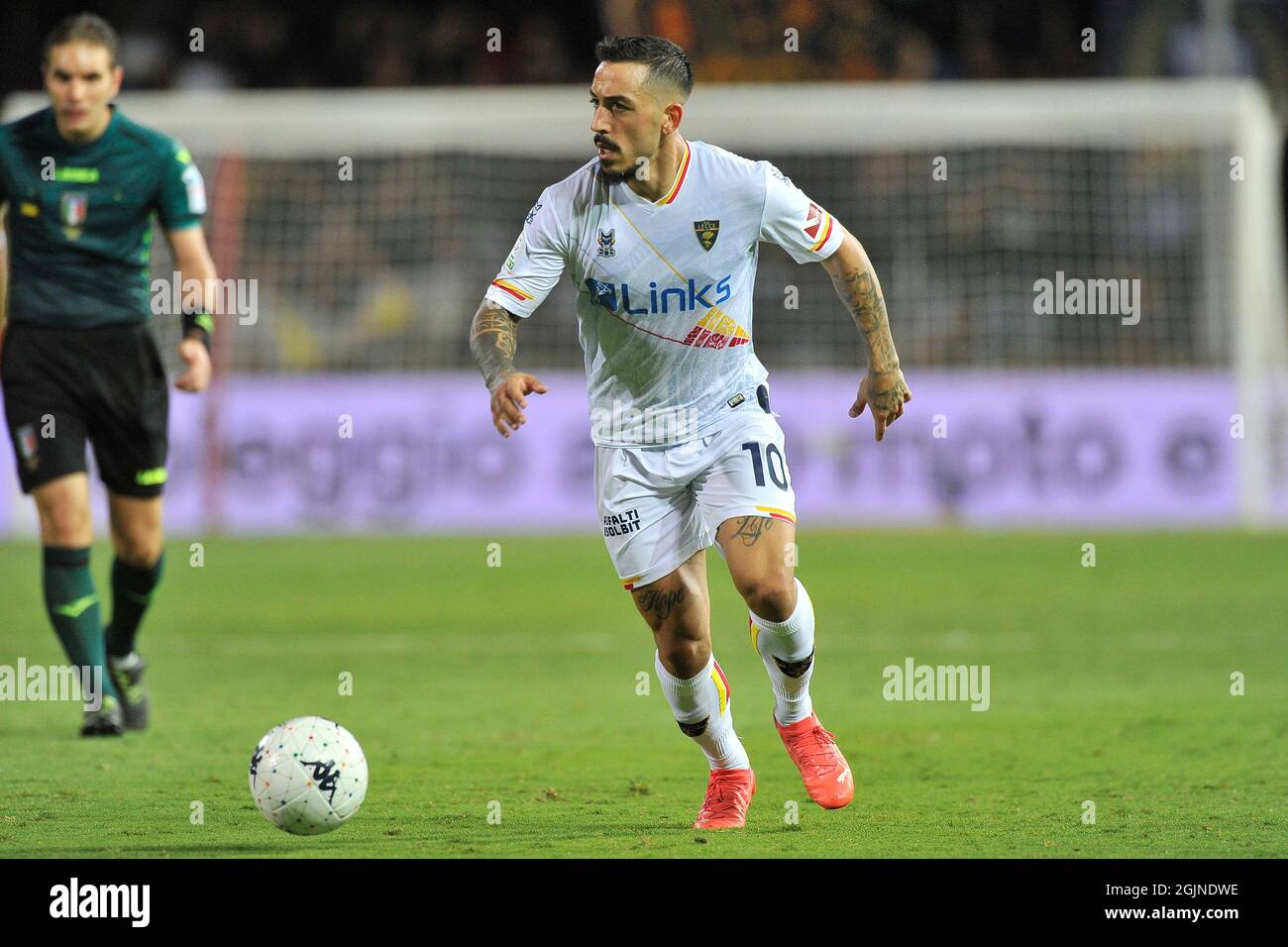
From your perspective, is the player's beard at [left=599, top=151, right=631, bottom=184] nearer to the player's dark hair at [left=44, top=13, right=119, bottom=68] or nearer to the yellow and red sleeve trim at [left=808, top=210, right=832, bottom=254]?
the yellow and red sleeve trim at [left=808, top=210, right=832, bottom=254]

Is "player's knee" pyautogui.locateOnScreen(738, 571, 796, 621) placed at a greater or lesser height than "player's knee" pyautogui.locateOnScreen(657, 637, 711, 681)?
greater

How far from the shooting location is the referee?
279 inches

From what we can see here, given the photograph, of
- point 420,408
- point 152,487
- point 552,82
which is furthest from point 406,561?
point 552,82

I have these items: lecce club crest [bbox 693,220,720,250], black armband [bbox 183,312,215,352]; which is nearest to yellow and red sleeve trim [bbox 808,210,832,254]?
lecce club crest [bbox 693,220,720,250]

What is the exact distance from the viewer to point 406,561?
1505 cm

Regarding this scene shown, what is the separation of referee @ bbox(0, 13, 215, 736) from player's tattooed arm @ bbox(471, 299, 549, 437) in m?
1.91

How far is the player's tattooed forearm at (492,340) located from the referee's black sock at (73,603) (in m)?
2.50

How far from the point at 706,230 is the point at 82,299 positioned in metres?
2.96

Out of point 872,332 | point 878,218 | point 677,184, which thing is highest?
point 878,218

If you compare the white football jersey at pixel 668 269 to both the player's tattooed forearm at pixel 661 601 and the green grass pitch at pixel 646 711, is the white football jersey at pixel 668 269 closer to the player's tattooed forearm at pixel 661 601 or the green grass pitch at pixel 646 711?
the player's tattooed forearm at pixel 661 601

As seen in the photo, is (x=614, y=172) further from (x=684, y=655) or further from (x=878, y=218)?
(x=878, y=218)

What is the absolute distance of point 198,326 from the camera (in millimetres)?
7148

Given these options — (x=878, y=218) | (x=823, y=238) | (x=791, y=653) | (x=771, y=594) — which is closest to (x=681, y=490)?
(x=771, y=594)

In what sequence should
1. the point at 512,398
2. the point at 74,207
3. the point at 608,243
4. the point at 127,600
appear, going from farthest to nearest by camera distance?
the point at 127,600 → the point at 74,207 → the point at 608,243 → the point at 512,398
